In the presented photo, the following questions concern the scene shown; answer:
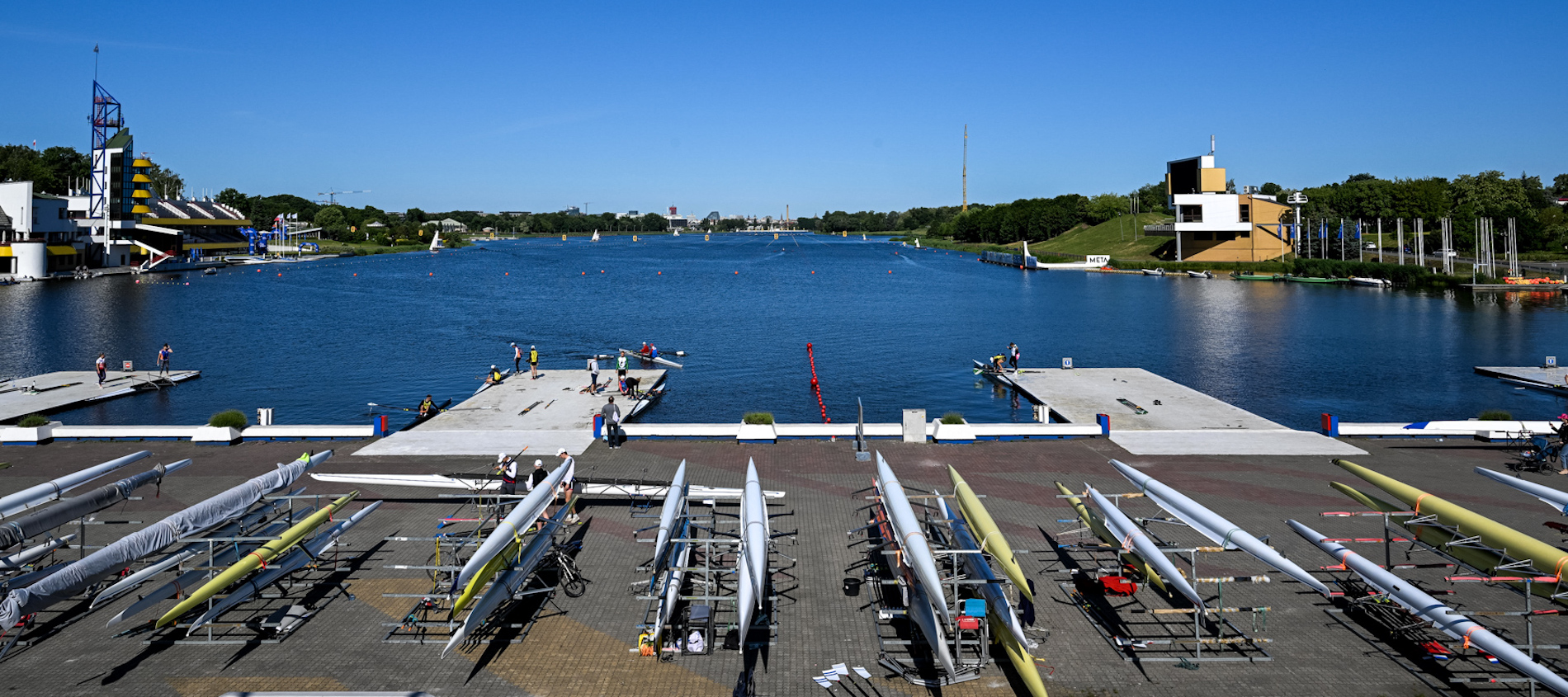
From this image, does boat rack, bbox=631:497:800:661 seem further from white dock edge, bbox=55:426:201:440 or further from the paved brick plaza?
white dock edge, bbox=55:426:201:440

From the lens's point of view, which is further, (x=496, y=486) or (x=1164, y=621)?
(x=496, y=486)

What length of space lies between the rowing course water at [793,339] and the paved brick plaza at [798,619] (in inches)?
468

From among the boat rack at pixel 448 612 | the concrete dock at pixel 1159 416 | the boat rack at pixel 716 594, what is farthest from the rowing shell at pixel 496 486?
the concrete dock at pixel 1159 416

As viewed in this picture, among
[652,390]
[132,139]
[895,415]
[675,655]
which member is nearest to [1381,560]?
[675,655]

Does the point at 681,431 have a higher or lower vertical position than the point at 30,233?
lower

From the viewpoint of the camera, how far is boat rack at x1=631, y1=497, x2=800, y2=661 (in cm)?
1609

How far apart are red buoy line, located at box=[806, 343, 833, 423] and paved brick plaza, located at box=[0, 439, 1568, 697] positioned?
15.6 metres

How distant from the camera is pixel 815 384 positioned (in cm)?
5222

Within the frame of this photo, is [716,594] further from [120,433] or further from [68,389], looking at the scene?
[68,389]

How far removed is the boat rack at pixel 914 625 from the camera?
14992 millimetres

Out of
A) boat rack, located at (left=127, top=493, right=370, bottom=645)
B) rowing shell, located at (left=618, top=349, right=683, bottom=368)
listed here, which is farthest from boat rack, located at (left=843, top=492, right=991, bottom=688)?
rowing shell, located at (left=618, top=349, right=683, bottom=368)

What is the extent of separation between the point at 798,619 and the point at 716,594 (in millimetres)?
1685

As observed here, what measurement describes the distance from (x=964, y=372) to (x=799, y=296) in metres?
62.0

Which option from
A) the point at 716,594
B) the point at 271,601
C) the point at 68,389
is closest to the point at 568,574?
the point at 716,594
